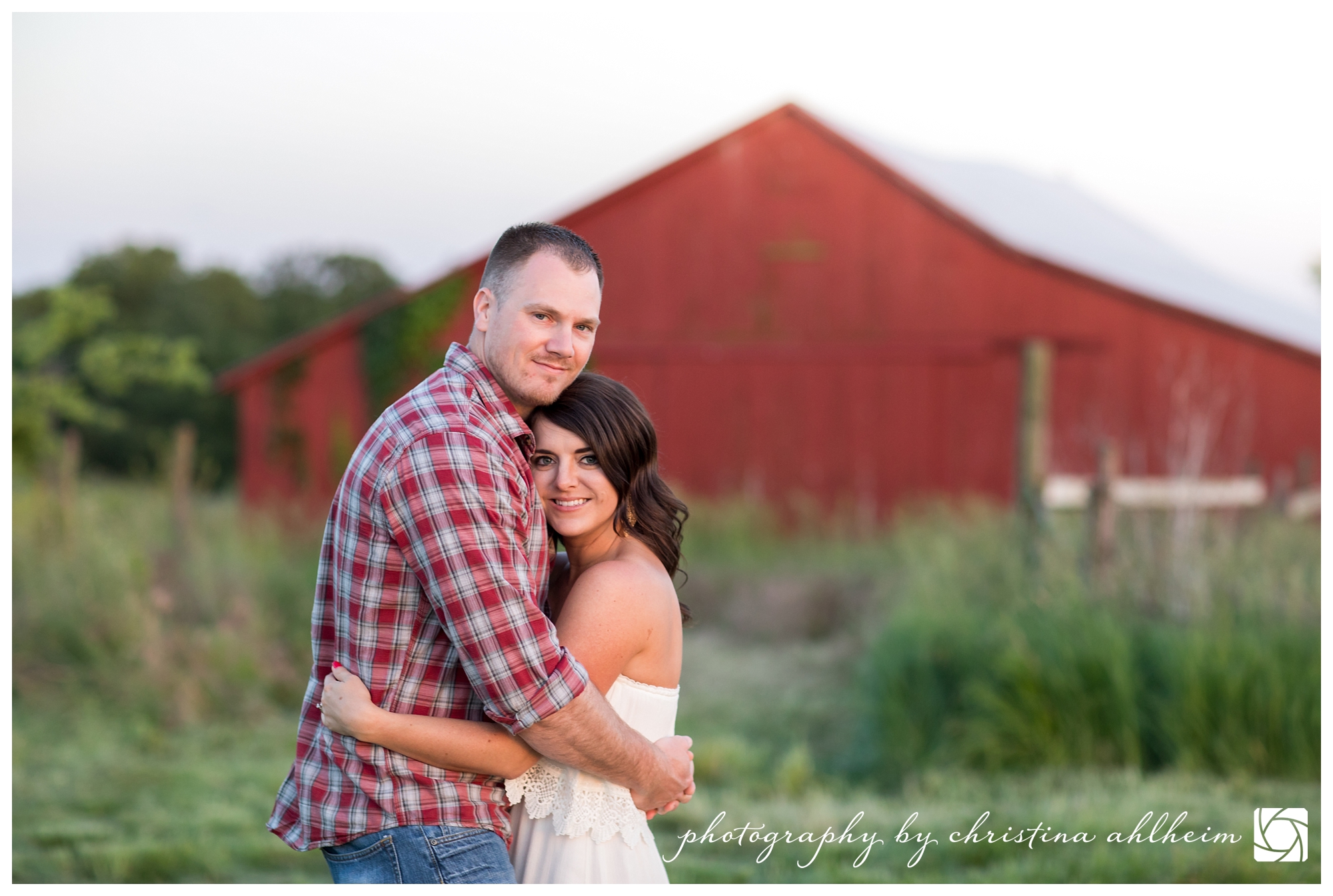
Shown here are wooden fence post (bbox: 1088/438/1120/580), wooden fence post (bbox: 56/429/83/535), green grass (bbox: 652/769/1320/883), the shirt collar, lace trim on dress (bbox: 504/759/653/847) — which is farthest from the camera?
wooden fence post (bbox: 56/429/83/535)

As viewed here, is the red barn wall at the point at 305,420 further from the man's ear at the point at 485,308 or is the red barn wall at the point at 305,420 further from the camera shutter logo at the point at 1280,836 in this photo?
the man's ear at the point at 485,308

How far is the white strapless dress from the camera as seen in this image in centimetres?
275

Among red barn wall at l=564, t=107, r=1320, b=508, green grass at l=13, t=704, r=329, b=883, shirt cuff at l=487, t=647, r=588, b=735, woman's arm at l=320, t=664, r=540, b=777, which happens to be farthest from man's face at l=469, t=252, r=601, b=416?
red barn wall at l=564, t=107, r=1320, b=508

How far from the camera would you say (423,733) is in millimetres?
2490

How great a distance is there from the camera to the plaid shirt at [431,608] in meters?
2.38

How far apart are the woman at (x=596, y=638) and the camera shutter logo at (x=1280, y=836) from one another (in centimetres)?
368

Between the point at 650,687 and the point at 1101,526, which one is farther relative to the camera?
the point at 1101,526

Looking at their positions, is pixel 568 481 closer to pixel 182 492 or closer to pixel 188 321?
pixel 182 492

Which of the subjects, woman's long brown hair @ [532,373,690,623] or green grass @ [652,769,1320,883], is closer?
woman's long brown hair @ [532,373,690,623]

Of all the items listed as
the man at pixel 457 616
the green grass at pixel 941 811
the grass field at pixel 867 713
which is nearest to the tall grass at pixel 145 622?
the grass field at pixel 867 713

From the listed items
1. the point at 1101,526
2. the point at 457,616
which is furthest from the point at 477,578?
the point at 1101,526

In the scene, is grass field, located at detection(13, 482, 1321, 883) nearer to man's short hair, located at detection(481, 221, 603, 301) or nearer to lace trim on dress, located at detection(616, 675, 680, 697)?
lace trim on dress, located at detection(616, 675, 680, 697)

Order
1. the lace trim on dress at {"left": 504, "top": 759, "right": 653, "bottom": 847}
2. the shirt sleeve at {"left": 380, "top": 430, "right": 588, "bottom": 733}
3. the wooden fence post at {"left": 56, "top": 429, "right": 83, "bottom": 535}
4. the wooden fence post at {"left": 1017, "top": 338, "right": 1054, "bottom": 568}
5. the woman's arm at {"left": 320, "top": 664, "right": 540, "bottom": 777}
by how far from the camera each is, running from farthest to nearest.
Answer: the wooden fence post at {"left": 56, "top": 429, "right": 83, "bottom": 535} → the wooden fence post at {"left": 1017, "top": 338, "right": 1054, "bottom": 568} → the lace trim on dress at {"left": 504, "top": 759, "right": 653, "bottom": 847} → the woman's arm at {"left": 320, "top": 664, "right": 540, "bottom": 777} → the shirt sleeve at {"left": 380, "top": 430, "right": 588, "bottom": 733}

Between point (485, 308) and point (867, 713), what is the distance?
230 inches
